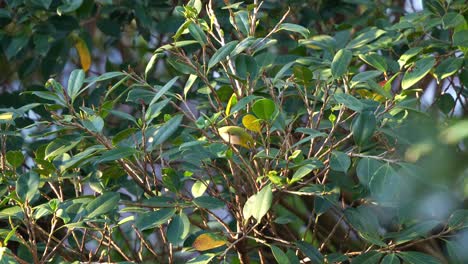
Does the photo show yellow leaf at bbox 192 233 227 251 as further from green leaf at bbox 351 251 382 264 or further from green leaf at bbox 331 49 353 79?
green leaf at bbox 331 49 353 79

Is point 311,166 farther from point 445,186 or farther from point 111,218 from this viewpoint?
point 445,186

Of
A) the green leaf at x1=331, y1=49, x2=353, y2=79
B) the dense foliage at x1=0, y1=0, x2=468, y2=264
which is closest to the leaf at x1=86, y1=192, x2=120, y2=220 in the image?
the dense foliage at x1=0, y1=0, x2=468, y2=264

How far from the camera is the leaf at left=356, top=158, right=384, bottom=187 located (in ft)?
4.10

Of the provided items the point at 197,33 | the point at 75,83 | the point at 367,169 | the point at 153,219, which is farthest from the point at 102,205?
the point at 367,169

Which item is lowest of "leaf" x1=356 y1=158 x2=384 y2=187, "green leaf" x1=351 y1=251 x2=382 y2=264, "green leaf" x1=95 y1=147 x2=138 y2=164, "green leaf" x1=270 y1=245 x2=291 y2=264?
"green leaf" x1=351 y1=251 x2=382 y2=264

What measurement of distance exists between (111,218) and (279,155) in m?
0.33

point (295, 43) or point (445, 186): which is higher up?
point (445, 186)

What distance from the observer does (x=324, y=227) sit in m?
2.30

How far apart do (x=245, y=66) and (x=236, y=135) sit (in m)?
0.16

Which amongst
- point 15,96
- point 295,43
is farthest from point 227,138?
point 15,96

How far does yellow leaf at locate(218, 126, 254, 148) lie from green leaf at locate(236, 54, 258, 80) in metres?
0.13

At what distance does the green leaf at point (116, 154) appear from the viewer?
125 cm

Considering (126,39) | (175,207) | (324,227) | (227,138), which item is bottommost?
(324,227)

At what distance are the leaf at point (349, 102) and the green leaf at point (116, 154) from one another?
1.08 ft
